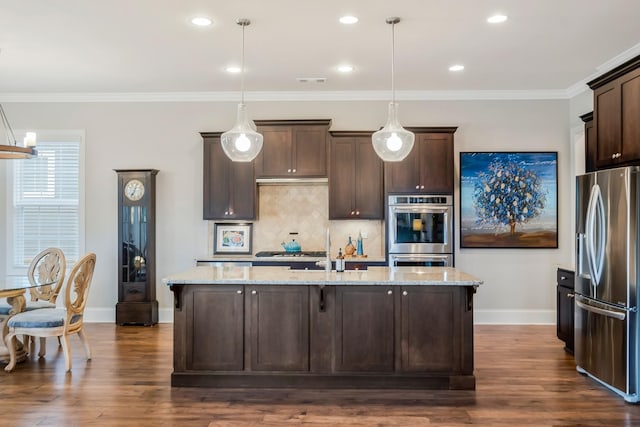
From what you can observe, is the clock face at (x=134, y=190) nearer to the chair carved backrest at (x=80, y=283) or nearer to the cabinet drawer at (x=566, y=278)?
the chair carved backrest at (x=80, y=283)

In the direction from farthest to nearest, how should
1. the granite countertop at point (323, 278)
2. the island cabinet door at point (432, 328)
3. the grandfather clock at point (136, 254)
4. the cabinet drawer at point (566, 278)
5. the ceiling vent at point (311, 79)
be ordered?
1. the grandfather clock at point (136, 254)
2. the ceiling vent at point (311, 79)
3. the cabinet drawer at point (566, 278)
4. the island cabinet door at point (432, 328)
5. the granite countertop at point (323, 278)

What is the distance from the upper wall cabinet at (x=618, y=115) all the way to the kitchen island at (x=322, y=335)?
1611mm

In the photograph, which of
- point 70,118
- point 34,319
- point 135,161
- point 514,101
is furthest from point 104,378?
point 514,101

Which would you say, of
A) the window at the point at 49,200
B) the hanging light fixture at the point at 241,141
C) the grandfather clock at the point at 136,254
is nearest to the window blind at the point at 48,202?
the window at the point at 49,200

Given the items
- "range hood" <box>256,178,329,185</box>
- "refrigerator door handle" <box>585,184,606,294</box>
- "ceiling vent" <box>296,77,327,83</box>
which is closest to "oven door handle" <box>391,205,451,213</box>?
"range hood" <box>256,178,329,185</box>

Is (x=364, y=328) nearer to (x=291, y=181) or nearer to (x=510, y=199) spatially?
(x=291, y=181)

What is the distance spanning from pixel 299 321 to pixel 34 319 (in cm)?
233

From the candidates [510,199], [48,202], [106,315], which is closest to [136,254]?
[106,315]

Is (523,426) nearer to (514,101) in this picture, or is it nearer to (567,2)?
(567,2)

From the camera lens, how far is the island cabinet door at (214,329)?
13.3 ft

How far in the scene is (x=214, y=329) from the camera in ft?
13.3

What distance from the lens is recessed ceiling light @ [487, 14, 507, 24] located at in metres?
4.04

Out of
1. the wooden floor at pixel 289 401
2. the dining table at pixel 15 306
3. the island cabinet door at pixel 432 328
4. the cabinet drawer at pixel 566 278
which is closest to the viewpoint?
the wooden floor at pixel 289 401

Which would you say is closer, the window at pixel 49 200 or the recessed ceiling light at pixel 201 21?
the recessed ceiling light at pixel 201 21
